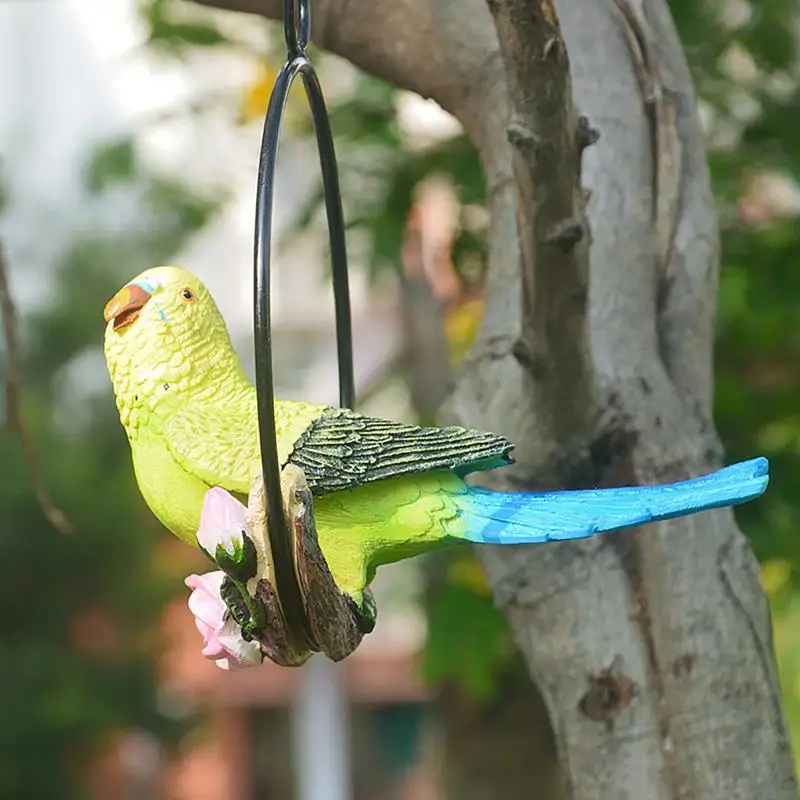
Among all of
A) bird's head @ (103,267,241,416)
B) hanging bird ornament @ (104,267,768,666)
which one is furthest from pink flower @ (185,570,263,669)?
bird's head @ (103,267,241,416)

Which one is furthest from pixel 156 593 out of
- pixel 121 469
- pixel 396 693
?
pixel 396 693

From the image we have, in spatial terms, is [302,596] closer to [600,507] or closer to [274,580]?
[274,580]

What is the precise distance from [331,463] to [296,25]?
→ 25cm

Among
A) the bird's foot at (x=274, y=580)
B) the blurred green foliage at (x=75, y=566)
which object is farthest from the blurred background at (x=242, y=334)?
the bird's foot at (x=274, y=580)

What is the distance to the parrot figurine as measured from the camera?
53cm

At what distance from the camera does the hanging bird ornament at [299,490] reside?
510 mm

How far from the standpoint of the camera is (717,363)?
4.59 ft

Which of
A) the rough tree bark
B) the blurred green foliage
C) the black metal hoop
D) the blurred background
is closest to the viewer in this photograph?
the black metal hoop

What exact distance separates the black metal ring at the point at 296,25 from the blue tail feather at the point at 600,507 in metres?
0.27

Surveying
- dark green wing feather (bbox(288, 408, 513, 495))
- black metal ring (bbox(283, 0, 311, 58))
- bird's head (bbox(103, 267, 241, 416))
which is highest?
black metal ring (bbox(283, 0, 311, 58))

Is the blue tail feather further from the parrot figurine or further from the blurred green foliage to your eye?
the blurred green foliage

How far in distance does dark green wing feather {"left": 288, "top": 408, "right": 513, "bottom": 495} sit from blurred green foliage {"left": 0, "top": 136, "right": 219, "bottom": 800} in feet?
5.92

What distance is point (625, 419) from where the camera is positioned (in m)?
0.74

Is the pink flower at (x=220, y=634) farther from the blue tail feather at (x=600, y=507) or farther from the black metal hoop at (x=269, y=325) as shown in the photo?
the blue tail feather at (x=600, y=507)
